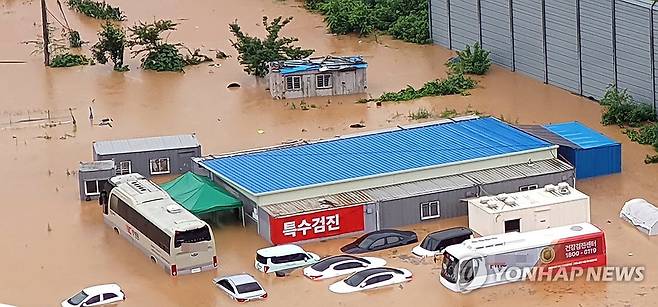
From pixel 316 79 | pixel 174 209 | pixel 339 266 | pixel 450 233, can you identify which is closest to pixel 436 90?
pixel 316 79

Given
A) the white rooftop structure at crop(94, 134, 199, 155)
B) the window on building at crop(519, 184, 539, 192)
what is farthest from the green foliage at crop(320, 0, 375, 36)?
the window on building at crop(519, 184, 539, 192)

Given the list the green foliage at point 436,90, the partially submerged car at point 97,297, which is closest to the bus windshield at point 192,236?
the partially submerged car at point 97,297

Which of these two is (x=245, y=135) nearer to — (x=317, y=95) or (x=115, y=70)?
(x=317, y=95)

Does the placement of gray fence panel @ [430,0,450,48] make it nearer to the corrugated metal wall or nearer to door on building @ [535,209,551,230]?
the corrugated metal wall

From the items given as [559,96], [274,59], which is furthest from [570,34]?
[274,59]

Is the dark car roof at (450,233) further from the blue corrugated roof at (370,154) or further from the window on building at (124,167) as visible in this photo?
the window on building at (124,167)

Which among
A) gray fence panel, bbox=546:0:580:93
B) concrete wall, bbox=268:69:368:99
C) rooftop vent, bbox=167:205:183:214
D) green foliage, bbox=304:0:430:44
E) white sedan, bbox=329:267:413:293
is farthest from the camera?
green foliage, bbox=304:0:430:44
